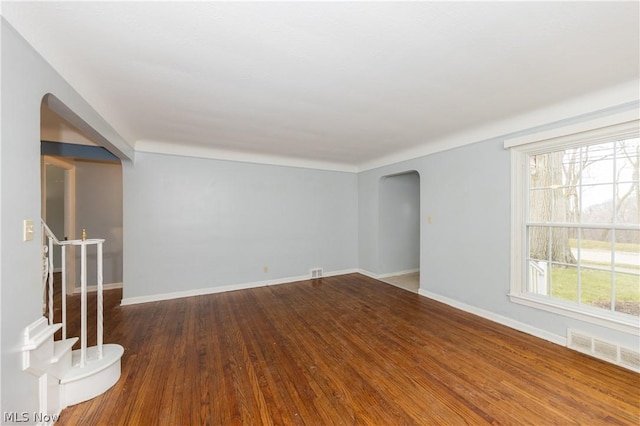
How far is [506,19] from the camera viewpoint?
1.42 m

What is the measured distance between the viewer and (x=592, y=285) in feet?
→ 7.95

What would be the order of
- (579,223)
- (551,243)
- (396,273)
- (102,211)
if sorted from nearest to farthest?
(579,223), (551,243), (102,211), (396,273)

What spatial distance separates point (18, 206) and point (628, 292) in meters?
4.51

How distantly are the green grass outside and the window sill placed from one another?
11 cm

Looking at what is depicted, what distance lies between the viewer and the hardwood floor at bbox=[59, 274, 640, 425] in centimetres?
167

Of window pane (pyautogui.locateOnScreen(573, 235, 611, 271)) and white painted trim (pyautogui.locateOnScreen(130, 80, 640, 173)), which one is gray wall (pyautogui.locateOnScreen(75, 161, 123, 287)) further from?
window pane (pyautogui.locateOnScreen(573, 235, 611, 271))

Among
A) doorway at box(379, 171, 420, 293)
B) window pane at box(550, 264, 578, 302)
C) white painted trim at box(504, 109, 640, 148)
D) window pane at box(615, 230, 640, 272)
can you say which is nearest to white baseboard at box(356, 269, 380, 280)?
doorway at box(379, 171, 420, 293)

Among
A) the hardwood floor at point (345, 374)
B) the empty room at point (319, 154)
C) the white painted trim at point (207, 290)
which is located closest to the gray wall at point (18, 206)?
the empty room at point (319, 154)

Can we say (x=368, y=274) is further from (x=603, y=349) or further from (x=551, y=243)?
(x=603, y=349)

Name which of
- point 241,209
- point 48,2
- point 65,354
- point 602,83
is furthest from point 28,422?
point 602,83

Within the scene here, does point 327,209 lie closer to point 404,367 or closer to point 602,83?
point 404,367

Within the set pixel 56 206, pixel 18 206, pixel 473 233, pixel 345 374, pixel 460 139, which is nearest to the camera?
pixel 18 206

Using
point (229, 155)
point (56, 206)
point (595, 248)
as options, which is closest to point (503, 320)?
point (595, 248)

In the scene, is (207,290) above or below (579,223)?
below
